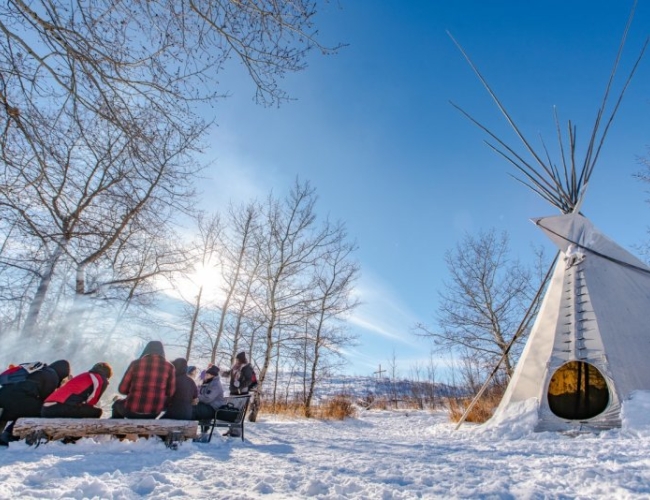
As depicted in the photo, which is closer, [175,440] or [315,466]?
[315,466]

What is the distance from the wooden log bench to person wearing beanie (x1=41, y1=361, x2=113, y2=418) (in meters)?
0.36

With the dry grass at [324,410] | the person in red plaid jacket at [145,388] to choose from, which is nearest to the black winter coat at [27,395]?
the person in red plaid jacket at [145,388]

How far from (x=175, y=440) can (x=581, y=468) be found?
4.52 m

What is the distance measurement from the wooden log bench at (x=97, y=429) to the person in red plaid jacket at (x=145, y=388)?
1.28ft

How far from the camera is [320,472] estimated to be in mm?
3043

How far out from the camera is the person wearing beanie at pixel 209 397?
18.9 feet

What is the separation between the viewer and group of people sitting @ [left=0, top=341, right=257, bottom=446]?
177 inches

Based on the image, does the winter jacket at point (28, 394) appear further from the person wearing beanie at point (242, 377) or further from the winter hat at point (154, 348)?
the person wearing beanie at point (242, 377)

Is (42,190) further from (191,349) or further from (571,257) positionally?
(191,349)

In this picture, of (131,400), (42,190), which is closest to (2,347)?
(131,400)

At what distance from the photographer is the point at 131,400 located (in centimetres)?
495

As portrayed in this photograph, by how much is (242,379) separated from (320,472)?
4526 millimetres

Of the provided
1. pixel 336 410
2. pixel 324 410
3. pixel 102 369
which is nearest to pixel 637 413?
pixel 102 369

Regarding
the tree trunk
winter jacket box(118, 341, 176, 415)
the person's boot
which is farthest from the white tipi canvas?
the tree trunk
